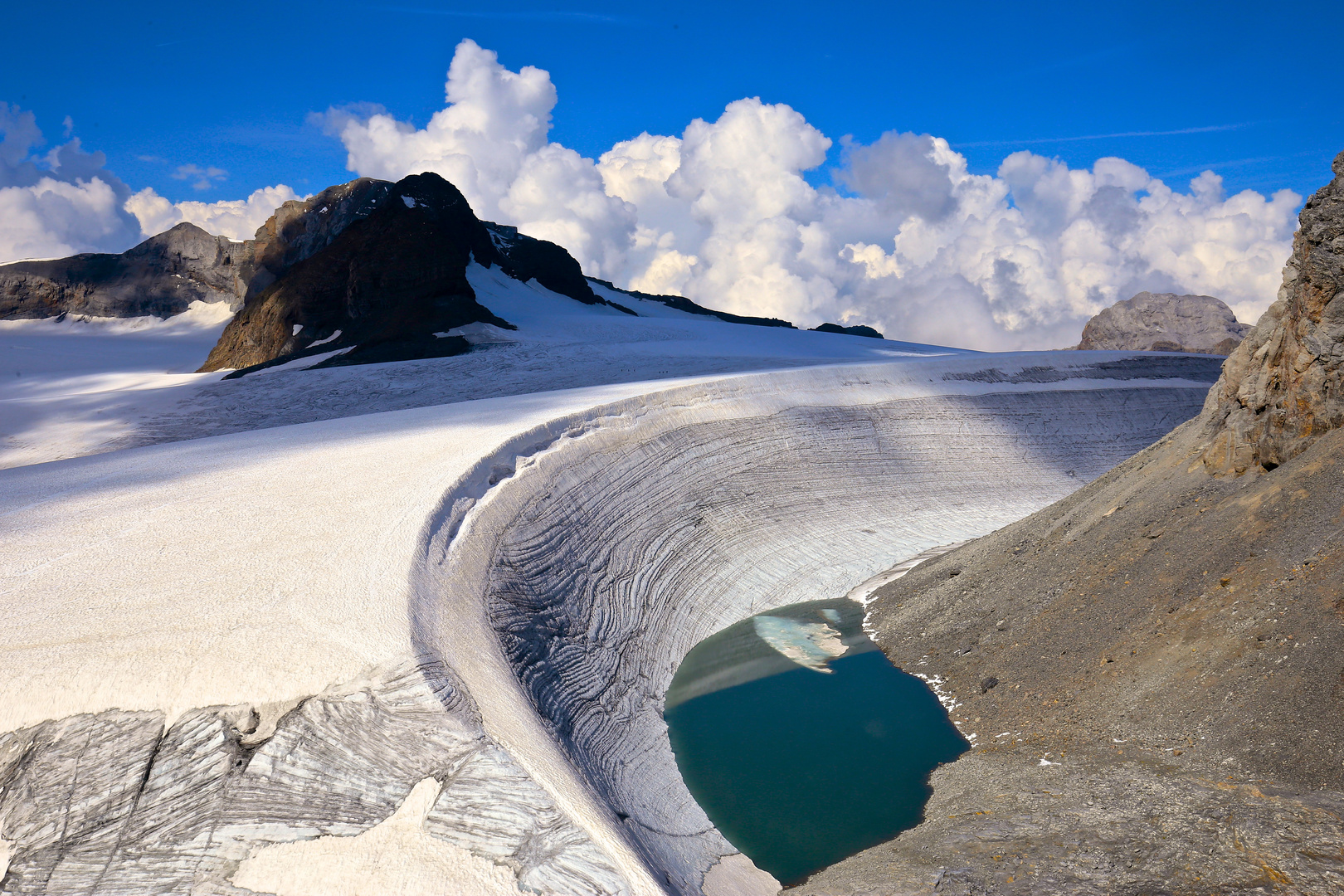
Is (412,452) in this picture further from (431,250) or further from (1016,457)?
(431,250)

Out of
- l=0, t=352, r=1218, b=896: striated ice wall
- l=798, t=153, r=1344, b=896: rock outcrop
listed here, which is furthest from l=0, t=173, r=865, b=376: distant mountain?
l=798, t=153, r=1344, b=896: rock outcrop

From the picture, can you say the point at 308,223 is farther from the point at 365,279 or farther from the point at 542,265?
the point at 542,265

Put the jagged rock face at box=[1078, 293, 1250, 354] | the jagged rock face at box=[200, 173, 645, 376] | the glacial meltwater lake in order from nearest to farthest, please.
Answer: the glacial meltwater lake → the jagged rock face at box=[200, 173, 645, 376] → the jagged rock face at box=[1078, 293, 1250, 354]

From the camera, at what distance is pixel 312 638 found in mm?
3963

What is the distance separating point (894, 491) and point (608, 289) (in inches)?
1327

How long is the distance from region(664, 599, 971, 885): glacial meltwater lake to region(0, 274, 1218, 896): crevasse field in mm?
263

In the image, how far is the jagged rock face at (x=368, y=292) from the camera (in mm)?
24156

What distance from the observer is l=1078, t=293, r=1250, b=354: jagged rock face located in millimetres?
32469

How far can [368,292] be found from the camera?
25.6 metres

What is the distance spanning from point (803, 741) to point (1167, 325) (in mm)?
35175

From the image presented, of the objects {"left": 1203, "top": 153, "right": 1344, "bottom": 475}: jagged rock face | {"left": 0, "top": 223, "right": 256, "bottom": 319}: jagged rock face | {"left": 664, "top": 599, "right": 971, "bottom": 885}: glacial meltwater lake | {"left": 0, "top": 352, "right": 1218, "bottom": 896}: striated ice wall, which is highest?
{"left": 0, "top": 223, "right": 256, "bottom": 319}: jagged rock face

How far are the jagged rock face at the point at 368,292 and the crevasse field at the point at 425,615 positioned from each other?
39.0 feet

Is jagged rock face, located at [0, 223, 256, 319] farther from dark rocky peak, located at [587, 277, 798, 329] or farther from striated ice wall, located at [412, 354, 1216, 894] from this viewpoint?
striated ice wall, located at [412, 354, 1216, 894]

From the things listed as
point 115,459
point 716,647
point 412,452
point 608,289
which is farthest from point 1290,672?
point 608,289
